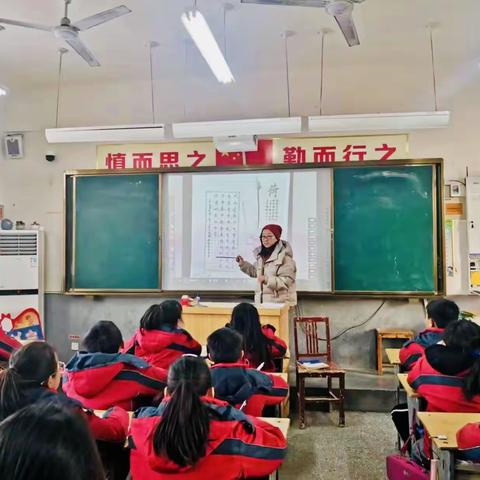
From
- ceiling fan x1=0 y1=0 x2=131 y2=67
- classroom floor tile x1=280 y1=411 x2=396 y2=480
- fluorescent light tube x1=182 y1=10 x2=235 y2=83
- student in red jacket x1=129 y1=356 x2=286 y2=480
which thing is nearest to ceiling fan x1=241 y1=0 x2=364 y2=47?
fluorescent light tube x1=182 y1=10 x2=235 y2=83

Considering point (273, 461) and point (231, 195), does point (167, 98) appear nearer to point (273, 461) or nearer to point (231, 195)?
point (231, 195)

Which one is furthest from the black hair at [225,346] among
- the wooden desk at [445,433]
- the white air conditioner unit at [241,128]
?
the white air conditioner unit at [241,128]

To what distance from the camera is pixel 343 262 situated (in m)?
4.93

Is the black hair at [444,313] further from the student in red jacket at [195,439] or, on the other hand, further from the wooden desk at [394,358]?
the student in red jacket at [195,439]

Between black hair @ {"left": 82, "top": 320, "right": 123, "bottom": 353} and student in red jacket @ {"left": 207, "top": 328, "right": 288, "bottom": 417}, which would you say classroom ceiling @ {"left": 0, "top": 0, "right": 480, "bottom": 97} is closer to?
student in red jacket @ {"left": 207, "top": 328, "right": 288, "bottom": 417}

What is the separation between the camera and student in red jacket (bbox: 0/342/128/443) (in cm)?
131

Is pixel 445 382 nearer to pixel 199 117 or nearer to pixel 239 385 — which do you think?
pixel 239 385

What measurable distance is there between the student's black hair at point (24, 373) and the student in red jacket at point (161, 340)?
1140 mm

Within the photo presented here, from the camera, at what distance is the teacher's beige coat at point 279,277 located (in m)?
4.52

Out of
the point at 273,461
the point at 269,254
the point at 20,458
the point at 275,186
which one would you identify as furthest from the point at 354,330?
the point at 20,458

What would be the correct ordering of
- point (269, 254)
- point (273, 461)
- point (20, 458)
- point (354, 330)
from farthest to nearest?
point (354, 330) → point (269, 254) → point (273, 461) → point (20, 458)

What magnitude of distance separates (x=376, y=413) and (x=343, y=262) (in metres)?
1.54

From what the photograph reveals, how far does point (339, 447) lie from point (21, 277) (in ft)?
13.1

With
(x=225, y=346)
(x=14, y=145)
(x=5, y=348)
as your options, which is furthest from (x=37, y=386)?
(x=14, y=145)
